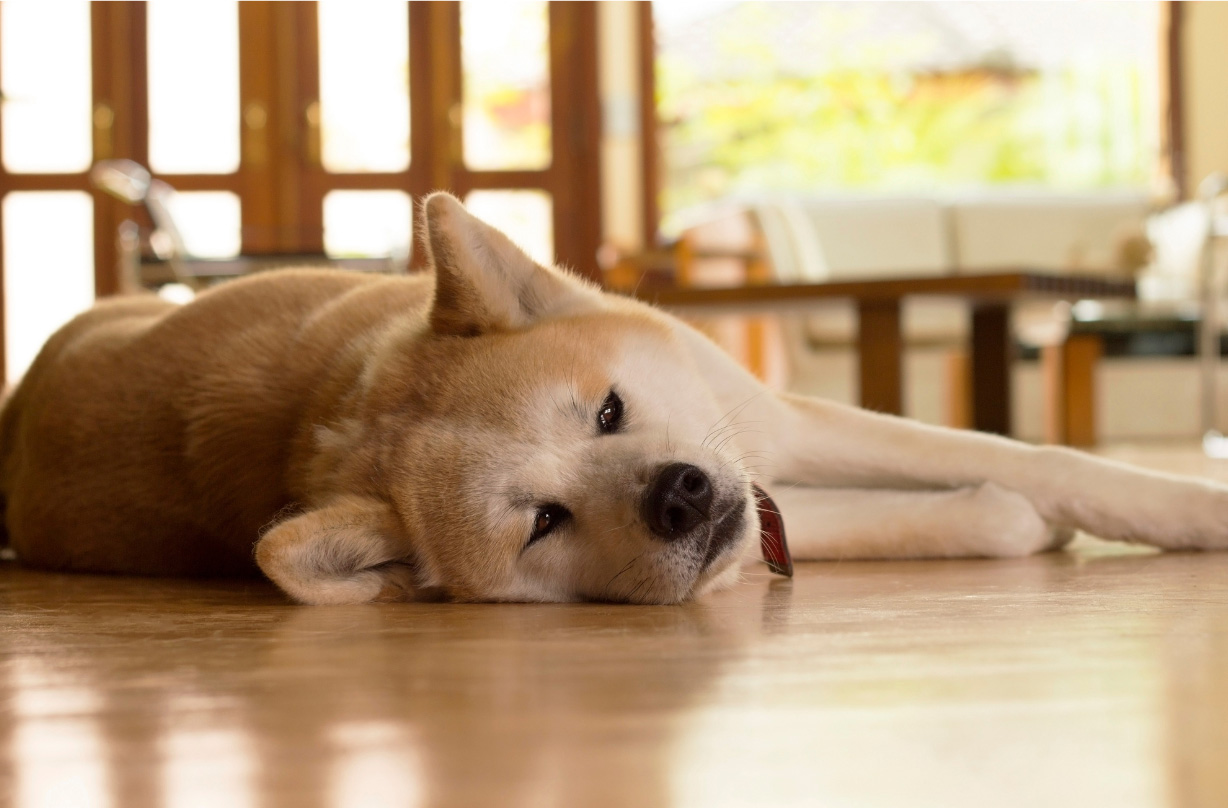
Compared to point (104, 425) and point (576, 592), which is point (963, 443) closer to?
point (576, 592)

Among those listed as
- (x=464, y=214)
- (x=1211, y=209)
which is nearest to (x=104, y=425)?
(x=464, y=214)

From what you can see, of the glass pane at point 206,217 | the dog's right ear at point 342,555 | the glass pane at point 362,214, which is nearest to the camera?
the dog's right ear at point 342,555

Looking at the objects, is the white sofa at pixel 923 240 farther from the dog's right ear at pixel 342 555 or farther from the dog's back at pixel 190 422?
the dog's right ear at pixel 342 555

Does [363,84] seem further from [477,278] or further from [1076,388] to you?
[477,278]

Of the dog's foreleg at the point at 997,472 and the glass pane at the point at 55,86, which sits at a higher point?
the glass pane at the point at 55,86

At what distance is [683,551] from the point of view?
1.64 m

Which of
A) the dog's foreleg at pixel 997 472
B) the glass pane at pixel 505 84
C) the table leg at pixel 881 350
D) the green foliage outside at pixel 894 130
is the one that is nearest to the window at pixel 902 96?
the green foliage outside at pixel 894 130

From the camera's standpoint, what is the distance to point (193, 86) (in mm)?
10250

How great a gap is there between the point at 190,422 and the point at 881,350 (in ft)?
9.40

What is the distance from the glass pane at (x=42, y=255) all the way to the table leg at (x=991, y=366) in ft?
24.7

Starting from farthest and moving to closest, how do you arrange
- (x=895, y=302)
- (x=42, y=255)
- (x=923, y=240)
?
(x=42, y=255) < (x=923, y=240) < (x=895, y=302)

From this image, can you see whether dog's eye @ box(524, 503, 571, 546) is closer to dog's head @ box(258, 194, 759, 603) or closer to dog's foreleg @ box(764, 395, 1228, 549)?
dog's head @ box(258, 194, 759, 603)

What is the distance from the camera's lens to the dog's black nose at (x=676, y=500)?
1.60 metres

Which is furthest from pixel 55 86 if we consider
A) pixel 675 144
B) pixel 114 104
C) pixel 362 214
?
pixel 675 144
